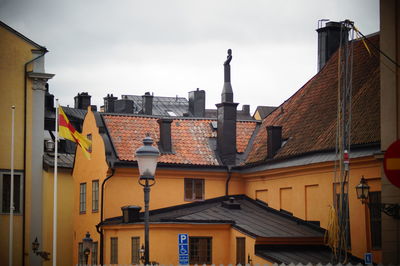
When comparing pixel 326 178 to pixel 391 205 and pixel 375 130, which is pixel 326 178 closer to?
pixel 375 130

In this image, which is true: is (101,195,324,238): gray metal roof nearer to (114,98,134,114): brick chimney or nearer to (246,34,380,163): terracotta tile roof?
(246,34,380,163): terracotta tile roof

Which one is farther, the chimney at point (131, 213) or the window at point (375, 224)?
the chimney at point (131, 213)

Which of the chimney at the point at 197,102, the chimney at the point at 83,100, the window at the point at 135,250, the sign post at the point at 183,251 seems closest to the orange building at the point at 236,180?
the window at the point at 135,250

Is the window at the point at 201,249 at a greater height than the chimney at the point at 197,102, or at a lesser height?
lesser

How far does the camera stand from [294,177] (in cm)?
3906

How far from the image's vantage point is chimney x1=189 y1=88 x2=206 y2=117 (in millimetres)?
81250

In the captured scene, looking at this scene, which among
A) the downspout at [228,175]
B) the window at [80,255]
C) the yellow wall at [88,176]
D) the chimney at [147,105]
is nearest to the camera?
the yellow wall at [88,176]

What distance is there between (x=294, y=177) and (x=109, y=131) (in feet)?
28.2

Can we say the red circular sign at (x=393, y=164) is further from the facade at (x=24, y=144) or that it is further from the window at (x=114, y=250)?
the window at (x=114, y=250)

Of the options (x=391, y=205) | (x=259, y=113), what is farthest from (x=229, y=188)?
(x=259, y=113)

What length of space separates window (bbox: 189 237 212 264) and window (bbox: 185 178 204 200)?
430cm

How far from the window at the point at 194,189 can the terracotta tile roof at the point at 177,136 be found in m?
0.80

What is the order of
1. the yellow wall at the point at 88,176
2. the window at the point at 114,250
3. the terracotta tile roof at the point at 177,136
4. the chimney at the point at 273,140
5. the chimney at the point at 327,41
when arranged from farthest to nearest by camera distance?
the chimney at the point at 327,41 → the yellow wall at the point at 88,176 → the terracotta tile roof at the point at 177,136 → the chimney at the point at 273,140 → the window at the point at 114,250

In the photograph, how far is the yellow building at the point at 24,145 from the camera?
3738 cm
